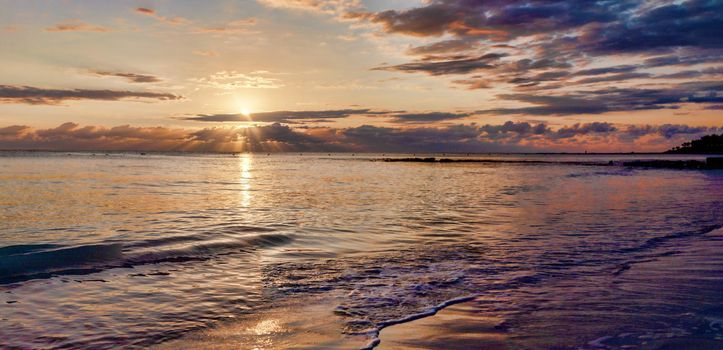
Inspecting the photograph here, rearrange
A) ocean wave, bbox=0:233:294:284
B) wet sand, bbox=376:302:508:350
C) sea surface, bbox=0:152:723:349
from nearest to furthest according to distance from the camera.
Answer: wet sand, bbox=376:302:508:350 < sea surface, bbox=0:152:723:349 < ocean wave, bbox=0:233:294:284

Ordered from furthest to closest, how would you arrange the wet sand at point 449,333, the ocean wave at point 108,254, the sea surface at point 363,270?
1. the ocean wave at point 108,254
2. the sea surface at point 363,270
3. the wet sand at point 449,333

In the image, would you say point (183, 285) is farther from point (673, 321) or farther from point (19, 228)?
point (19, 228)

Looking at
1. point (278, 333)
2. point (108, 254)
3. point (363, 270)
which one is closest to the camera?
point (278, 333)

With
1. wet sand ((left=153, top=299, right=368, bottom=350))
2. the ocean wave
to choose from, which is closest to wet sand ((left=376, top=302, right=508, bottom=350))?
wet sand ((left=153, top=299, right=368, bottom=350))

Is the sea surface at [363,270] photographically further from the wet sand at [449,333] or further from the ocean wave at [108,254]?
the wet sand at [449,333]

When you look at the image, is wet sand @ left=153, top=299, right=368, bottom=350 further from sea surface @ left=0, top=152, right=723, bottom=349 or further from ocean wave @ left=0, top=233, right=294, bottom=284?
ocean wave @ left=0, top=233, right=294, bottom=284

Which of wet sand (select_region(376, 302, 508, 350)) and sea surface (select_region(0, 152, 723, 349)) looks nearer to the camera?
wet sand (select_region(376, 302, 508, 350))

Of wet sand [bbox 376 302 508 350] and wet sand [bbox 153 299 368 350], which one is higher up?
wet sand [bbox 153 299 368 350]

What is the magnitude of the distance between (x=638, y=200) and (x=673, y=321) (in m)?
24.4

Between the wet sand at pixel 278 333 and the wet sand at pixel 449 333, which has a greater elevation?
the wet sand at pixel 278 333

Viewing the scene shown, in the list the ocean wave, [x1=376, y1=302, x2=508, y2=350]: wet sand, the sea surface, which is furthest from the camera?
the ocean wave

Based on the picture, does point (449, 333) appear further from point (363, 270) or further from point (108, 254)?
point (108, 254)

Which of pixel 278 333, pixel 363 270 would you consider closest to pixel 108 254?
pixel 363 270

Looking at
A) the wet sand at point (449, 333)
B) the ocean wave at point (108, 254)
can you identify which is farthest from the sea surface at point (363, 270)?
the wet sand at point (449, 333)
